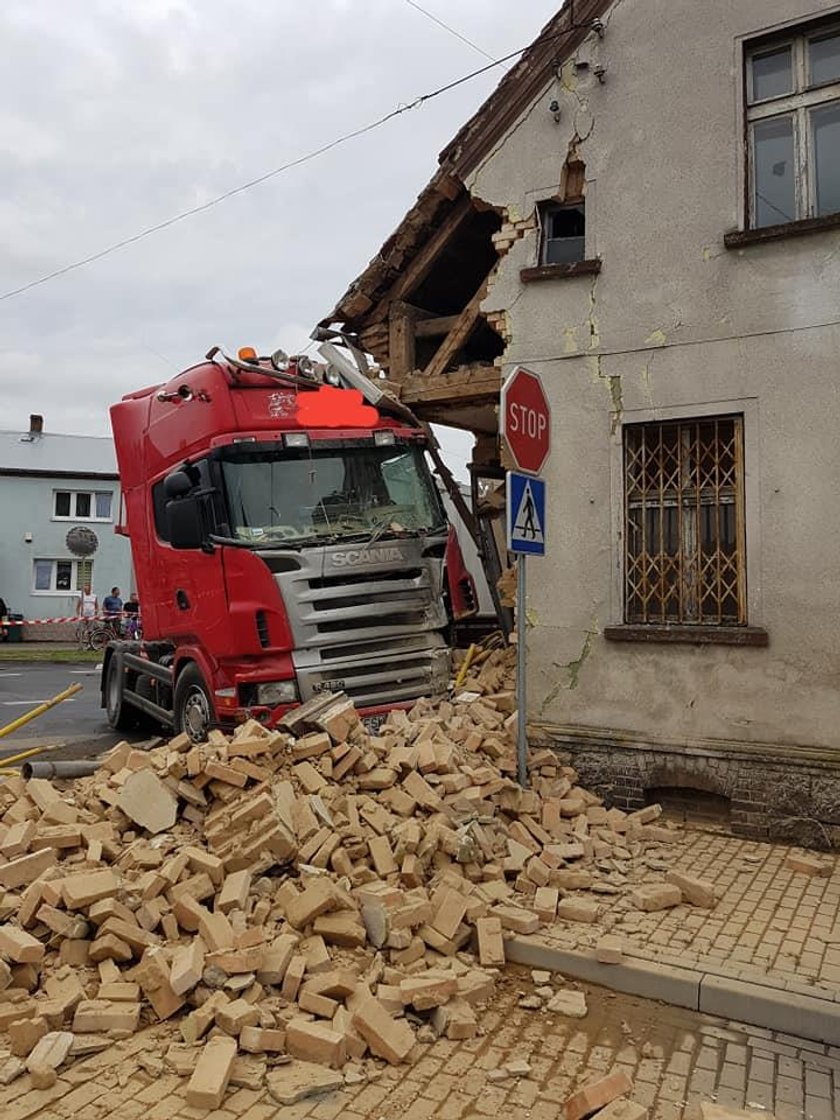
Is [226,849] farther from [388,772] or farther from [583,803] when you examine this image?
[583,803]

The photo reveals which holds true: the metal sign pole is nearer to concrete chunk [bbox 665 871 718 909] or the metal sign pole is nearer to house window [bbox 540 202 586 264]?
concrete chunk [bbox 665 871 718 909]

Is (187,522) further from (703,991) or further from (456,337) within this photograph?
(703,991)

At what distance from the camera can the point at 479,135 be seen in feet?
26.9

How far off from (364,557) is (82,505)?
99.4 feet

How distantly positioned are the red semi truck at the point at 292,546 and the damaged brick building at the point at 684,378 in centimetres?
129

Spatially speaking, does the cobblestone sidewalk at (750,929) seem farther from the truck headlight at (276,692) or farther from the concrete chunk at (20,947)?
the truck headlight at (276,692)

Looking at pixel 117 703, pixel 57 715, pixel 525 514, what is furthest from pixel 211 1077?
pixel 57 715

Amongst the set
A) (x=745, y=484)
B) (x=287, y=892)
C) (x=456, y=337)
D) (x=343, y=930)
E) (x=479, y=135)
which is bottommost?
(x=343, y=930)

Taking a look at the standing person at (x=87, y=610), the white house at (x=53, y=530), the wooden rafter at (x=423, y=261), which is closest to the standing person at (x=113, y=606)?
the standing person at (x=87, y=610)

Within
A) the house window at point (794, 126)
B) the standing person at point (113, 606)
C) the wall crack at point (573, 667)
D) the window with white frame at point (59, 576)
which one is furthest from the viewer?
the window with white frame at point (59, 576)

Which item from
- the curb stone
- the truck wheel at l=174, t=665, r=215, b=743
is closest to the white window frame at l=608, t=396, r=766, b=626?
the curb stone

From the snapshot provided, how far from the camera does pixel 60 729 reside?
476 inches

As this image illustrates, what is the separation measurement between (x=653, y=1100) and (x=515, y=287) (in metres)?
6.44

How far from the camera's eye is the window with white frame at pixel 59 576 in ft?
111
